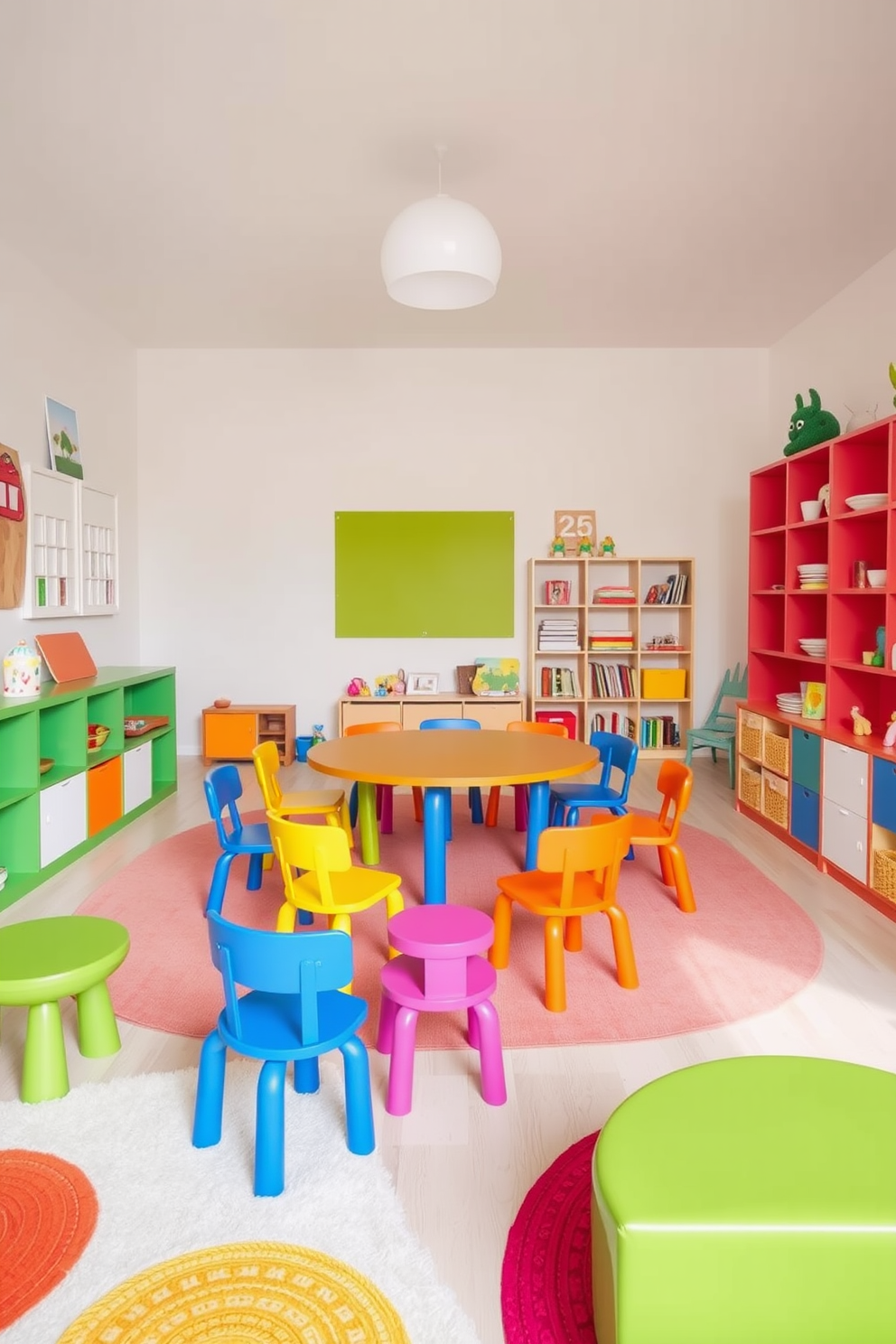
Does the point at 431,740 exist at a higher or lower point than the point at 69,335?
lower

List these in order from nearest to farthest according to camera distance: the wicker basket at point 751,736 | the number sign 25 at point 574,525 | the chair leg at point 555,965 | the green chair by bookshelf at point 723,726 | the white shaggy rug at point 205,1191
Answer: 1. the white shaggy rug at point 205,1191
2. the chair leg at point 555,965
3. the wicker basket at point 751,736
4. the green chair by bookshelf at point 723,726
5. the number sign 25 at point 574,525

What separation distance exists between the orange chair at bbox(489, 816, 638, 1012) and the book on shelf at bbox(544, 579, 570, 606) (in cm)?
405

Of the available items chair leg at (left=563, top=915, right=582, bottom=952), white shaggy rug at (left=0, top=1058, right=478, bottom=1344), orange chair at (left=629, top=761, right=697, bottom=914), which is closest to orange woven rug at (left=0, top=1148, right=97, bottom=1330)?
white shaggy rug at (left=0, top=1058, right=478, bottom=1344)

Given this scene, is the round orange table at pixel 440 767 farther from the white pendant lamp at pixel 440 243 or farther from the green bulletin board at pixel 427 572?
the green bulletin board at pixel 427 572

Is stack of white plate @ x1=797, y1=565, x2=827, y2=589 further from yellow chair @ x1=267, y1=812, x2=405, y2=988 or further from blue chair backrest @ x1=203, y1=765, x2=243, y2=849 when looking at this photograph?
blue chair backrest @ x1=203, y1=765, x2=243, y2=849

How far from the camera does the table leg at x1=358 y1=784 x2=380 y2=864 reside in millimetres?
4094

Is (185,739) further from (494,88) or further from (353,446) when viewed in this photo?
A: (494,88)

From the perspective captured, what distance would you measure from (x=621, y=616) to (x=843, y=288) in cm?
277

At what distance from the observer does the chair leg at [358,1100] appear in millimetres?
1946

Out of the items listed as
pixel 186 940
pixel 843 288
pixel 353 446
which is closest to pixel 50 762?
pixel 186 940

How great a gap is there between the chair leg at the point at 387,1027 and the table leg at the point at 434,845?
864 millimetres

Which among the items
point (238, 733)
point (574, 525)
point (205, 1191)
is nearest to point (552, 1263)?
point (205, 1191)

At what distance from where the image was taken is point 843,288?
18.2ft

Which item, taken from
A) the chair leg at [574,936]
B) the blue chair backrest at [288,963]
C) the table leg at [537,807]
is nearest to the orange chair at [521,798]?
the table leg at [537,807]
